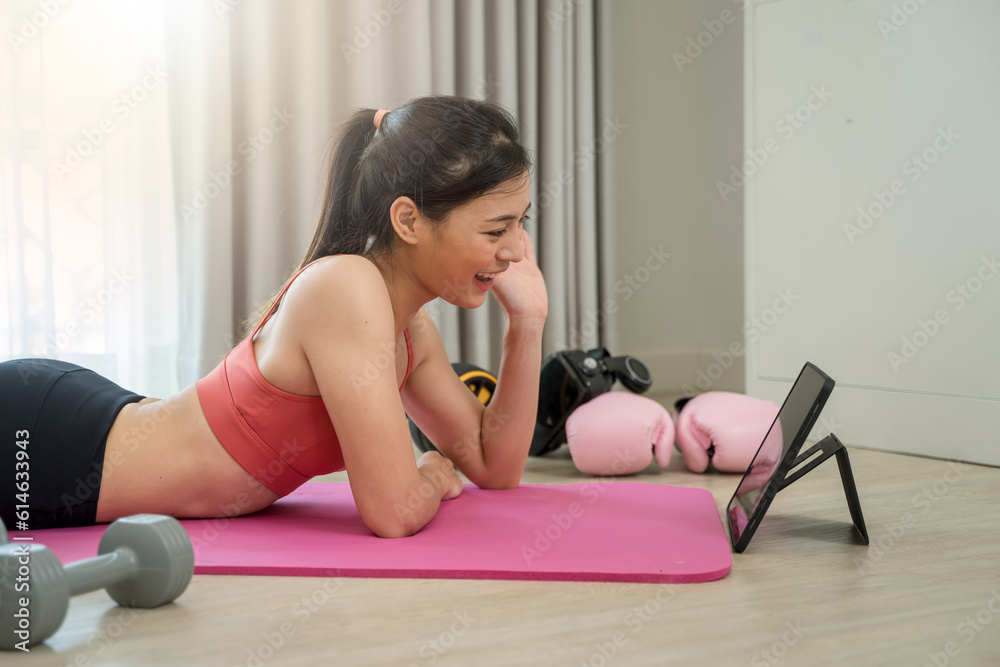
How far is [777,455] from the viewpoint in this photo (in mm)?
1215

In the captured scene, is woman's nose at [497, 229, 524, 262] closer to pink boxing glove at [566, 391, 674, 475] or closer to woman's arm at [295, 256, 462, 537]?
woman's arm at [295, 256, 462, 537]

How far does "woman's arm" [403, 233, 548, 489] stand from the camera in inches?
57.1

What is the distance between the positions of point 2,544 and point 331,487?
707 mm

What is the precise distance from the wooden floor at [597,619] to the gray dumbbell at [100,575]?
2cm

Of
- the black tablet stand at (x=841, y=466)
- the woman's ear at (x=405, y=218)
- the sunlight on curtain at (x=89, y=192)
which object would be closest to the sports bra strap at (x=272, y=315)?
the woman's ear at (x=405, y=218)

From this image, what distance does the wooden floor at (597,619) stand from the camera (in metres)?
0.86

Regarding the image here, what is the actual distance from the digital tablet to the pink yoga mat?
1.3 inches

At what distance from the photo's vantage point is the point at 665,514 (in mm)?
1364

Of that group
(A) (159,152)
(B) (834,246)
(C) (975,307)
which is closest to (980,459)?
(C) (975,307)

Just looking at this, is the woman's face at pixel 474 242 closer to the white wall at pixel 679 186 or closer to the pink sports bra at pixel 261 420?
the pink sports bra at pixel 261 420

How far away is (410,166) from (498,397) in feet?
1.45

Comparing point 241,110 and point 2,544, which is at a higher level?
point 241,110

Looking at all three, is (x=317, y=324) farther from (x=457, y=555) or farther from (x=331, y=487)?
(x=331, y=487)

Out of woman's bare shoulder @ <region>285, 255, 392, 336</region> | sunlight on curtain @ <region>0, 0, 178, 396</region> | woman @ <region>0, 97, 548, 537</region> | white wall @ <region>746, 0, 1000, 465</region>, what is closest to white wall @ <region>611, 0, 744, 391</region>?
white wall @ <region>746, 0, 1000, 465</region>
